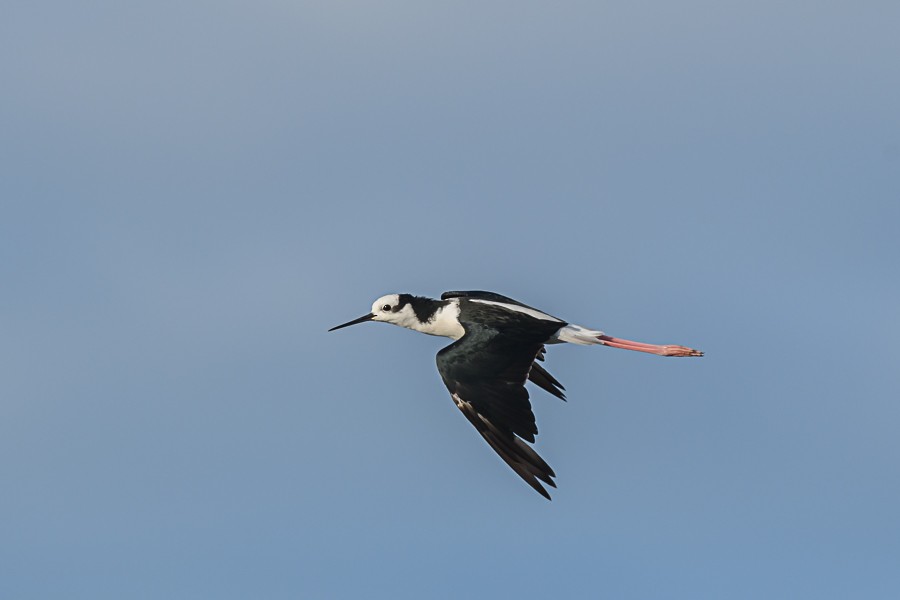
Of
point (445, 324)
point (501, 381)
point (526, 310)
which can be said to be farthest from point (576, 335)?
point (501, 381)

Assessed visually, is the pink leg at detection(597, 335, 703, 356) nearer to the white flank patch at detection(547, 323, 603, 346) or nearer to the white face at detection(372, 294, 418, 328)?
the white flank patch at detection(547, 323, 603, 346)

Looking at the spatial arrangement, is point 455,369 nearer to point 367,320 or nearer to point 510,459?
point 510,459

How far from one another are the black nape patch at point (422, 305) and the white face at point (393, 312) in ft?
0.17

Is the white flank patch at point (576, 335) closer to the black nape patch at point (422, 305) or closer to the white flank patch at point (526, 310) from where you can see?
the white flank patch at point (526, 310)

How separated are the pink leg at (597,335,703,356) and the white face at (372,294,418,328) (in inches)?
114

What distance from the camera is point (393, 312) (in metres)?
22.4

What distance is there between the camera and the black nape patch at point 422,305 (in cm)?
2175

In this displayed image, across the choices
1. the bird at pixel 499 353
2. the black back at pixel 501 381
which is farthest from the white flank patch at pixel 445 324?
the black back at pixel 501 381

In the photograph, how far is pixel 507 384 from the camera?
18406 millimetres

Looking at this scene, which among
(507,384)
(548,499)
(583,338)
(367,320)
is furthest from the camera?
(367,320)

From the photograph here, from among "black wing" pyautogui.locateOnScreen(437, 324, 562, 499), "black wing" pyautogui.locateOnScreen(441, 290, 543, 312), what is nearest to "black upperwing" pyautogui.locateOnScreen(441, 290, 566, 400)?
"black wing" pyautogui.locateOnScreen(441, 290, 543, 312)

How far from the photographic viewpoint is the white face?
22.2 m

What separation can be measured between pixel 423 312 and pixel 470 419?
3770 millimetres

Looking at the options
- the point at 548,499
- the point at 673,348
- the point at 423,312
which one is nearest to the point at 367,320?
the point at 423,312
